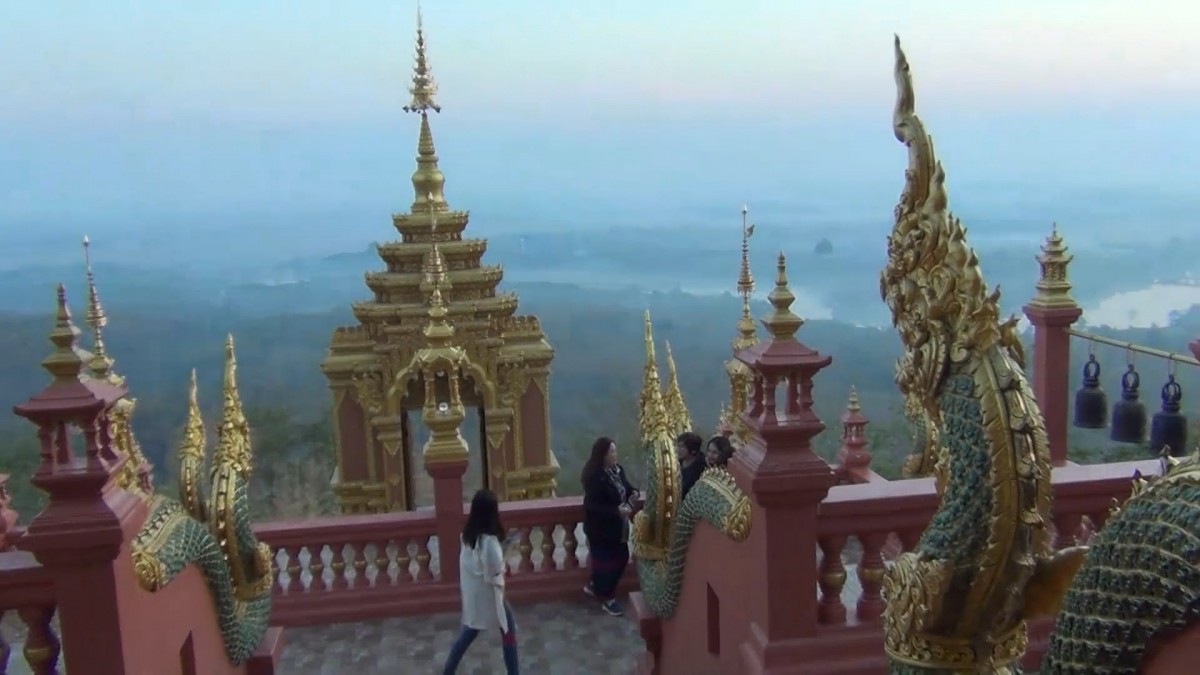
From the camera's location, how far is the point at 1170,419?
17.0 ft

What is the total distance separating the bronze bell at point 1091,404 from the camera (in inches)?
250

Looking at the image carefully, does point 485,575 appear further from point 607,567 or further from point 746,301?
point 746,301

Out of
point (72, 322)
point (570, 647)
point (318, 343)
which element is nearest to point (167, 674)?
point (72, 322)

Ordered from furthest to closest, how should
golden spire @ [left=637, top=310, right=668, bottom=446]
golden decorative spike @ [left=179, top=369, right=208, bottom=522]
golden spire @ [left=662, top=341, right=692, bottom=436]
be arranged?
1. golden spire @ [left=662, top=341, right=692, bottom=436]
2. golden spire @ [left=637, top=310, right=668, bottom=446]
3. golden decorative spike @ [left=179, top=369, right=208, bottom=522]

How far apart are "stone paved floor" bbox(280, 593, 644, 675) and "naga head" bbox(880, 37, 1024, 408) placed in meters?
4.38

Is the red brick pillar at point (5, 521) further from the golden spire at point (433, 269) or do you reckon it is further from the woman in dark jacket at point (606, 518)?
the golden spire at point (433, 269)

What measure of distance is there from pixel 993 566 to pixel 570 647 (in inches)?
185

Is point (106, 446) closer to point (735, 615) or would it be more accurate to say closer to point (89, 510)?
point (89, 510)

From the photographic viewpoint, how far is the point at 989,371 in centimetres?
227

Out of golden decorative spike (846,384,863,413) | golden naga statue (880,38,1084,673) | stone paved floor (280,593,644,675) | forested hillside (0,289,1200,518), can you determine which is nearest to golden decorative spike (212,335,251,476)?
stone paved floor (280,593,644,675)

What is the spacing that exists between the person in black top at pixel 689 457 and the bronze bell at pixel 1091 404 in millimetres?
2544

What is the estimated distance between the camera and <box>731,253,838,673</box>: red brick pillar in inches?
152

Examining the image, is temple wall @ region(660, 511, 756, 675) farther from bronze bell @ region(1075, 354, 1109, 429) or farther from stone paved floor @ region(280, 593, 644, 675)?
bronze bell @ region(1075, 354, 1109, 429)

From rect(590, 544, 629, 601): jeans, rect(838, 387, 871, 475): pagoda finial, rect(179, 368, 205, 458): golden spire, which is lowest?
rect(590, 544, 629, 601): jeans
